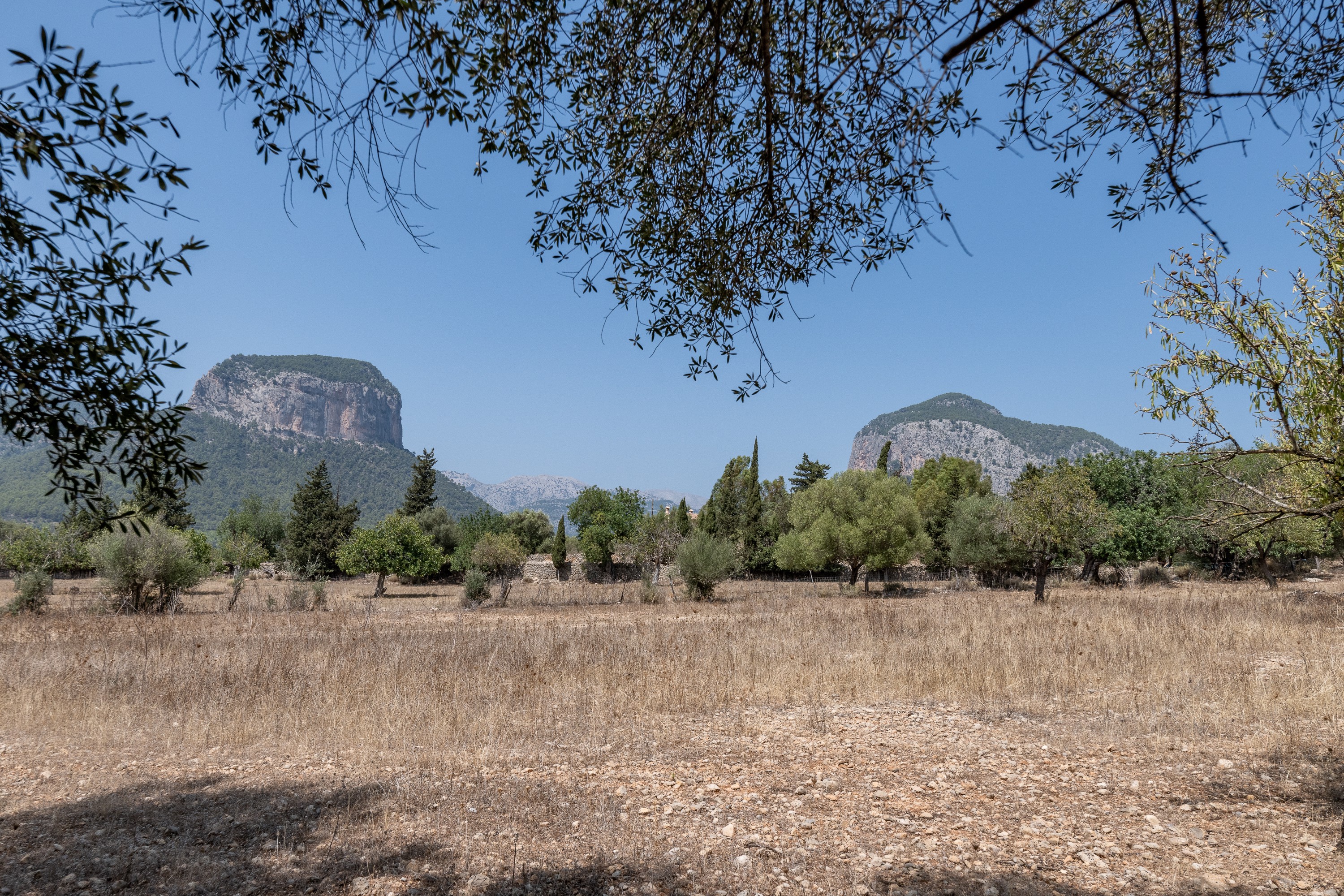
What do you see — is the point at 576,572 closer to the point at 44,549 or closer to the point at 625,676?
the point at 44,549

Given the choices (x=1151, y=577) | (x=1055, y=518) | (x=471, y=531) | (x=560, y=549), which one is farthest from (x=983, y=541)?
(x=471, y=531)

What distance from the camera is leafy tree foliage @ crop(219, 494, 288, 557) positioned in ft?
198

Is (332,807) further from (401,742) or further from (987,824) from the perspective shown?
(987,824)

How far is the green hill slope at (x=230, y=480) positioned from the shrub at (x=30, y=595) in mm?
101578

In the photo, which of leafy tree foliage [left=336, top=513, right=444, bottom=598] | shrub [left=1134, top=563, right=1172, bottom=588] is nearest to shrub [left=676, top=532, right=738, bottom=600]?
leafy tree foliage [left=336, top=513, right=444, bottom=598]

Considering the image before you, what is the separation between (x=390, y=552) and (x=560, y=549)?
61.8ft

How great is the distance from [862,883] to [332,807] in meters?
4.17

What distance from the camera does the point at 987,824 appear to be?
5012 mm

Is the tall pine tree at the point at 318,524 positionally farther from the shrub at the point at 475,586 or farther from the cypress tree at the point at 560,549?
the shrub at the point at 475,586

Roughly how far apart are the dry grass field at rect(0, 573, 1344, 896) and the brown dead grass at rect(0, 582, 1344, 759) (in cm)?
7

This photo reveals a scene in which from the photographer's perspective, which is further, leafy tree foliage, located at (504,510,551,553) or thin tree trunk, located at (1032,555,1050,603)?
leafy tree foliage, located at (504,510,551,553)

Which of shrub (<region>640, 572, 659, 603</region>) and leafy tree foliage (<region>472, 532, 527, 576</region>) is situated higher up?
leafy tree foliage (<region>472, 532, 527, 576</region>)

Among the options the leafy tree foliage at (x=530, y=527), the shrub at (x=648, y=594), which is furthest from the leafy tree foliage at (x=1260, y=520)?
the leafy tree foliage at (x=530, y=527)

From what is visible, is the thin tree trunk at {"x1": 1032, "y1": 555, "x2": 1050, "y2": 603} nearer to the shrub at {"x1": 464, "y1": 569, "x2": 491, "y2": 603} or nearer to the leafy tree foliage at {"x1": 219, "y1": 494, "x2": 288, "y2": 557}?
the shrub at {"x1": 464, "y1": 569, "x2": 491, "y2": 603}
